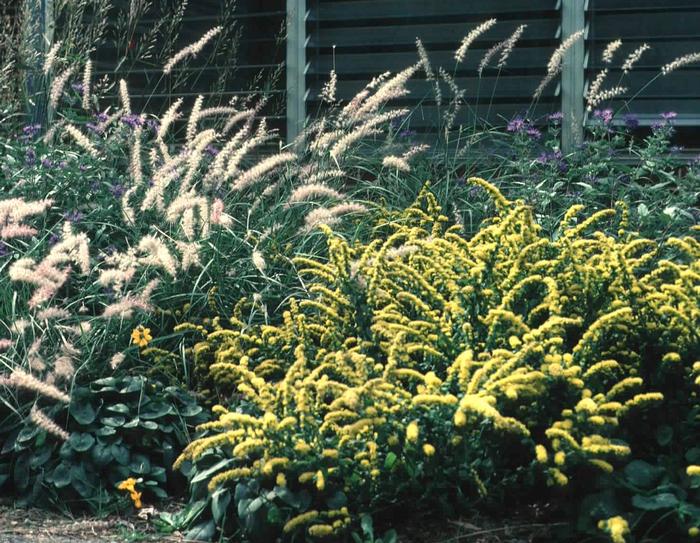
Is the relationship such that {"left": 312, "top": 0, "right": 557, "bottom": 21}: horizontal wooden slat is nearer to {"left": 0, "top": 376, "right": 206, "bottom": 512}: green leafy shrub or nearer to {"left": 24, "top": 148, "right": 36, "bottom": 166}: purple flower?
{"left": 24, "top": 148, "right": 36, "bottom": 166}: purple flower

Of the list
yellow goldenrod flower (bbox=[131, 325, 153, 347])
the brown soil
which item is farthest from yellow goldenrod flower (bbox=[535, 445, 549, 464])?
yellow goldenrod flower (bbox=[131, 325, 153, 347])

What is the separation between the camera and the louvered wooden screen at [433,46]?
20.0ft

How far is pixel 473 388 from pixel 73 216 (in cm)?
233

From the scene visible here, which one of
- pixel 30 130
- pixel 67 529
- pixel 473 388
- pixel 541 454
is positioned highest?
pixel 30 130

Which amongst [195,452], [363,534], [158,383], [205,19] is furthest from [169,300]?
[205,19]

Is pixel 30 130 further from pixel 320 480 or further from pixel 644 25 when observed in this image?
pixel 644 25

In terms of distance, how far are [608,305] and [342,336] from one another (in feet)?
2.95

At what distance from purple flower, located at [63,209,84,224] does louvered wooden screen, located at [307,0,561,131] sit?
2092 millimetres

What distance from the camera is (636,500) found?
288cm

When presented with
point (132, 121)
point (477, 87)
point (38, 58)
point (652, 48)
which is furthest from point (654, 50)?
point (38, 58)

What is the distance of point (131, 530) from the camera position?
11.7ft

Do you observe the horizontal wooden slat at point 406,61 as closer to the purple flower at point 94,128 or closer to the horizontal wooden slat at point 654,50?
the horizontal wooden slat at point 654,50

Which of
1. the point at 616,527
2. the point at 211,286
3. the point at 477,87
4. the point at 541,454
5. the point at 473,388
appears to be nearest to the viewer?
the point at 616,527

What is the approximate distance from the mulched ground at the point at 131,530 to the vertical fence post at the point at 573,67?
123 inches
